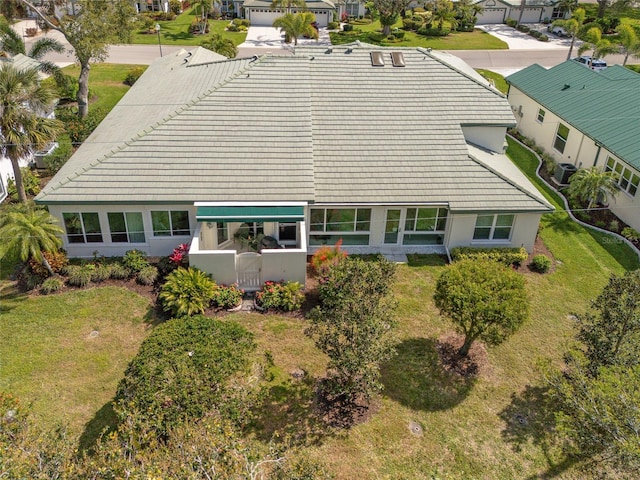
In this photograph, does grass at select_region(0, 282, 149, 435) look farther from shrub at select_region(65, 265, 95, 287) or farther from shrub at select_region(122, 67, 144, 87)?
shrub at select_region(122, 67, 144, 87)

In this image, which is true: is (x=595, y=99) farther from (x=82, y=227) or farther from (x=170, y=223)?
(x=82, y=227)

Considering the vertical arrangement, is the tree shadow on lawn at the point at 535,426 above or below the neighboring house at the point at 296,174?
below

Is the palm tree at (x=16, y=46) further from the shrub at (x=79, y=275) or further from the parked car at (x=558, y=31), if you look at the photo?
the parked car at (x=558, y=31)

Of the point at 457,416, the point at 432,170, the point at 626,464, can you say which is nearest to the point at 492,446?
the point at 457,416

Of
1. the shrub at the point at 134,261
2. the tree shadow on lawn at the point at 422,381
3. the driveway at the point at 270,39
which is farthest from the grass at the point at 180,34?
the tree shadow on lawn at the point at 422,381

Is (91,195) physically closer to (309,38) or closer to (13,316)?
(13,316)

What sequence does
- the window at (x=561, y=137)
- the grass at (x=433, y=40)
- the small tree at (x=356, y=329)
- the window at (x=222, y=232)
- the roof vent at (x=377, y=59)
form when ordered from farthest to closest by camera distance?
the grass at (x=433, y=40)
the window at (x=561, y=137)
the roof vent at (x=377, y=59)
the window at (x=222, y=232)
the small tree at (x=356, y=329)
